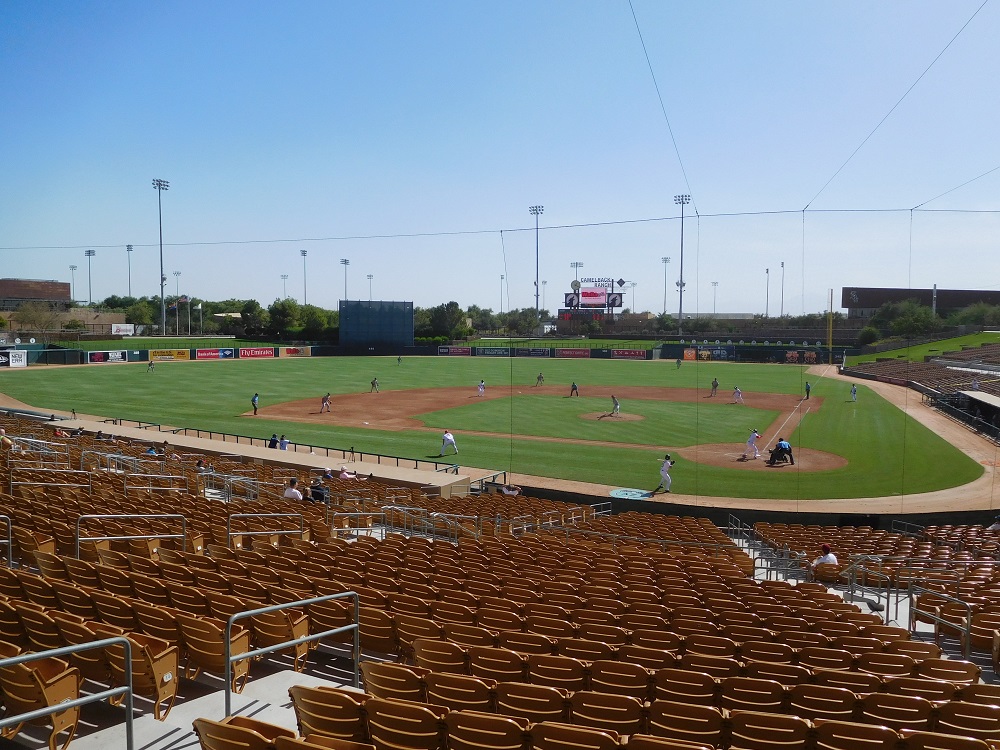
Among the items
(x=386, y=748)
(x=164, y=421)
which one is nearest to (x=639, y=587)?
(x=386, y=748)

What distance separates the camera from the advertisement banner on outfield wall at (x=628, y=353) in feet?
233

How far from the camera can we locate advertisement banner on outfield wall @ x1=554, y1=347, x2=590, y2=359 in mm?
74750

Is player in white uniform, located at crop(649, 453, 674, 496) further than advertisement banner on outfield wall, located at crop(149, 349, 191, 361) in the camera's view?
No

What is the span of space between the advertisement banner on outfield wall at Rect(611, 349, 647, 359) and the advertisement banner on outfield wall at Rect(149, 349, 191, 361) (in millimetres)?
48760

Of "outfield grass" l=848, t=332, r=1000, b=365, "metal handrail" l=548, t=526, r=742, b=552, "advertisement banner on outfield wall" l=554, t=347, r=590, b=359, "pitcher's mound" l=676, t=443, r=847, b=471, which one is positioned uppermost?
"outfield grass" l=848, t=332, r=1000, b=365

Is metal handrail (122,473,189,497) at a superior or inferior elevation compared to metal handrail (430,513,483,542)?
superior

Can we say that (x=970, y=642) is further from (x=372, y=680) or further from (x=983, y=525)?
(x=983, y=525)

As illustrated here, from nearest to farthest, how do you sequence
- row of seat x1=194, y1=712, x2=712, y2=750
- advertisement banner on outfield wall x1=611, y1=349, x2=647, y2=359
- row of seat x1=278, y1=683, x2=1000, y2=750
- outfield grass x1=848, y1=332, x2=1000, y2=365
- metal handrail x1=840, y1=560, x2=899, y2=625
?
row of seat x1=194, y1=712, x2=712, y2=750 → row of seat x1=278, y1=683, x2=1000, y2=750 → metal handrail x1=840, y1=560, x2=899, y2=625 → outfield grass x1=848, y1=332, x2=1000, y2=365 → advertisement banner on outfield wall x1=611, y1=349, x2=647, y2=359

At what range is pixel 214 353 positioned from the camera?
86000 millimetres

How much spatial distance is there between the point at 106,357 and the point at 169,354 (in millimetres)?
6453

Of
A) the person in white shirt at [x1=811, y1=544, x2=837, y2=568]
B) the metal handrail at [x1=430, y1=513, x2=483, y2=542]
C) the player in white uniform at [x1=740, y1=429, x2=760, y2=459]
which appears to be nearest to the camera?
the person in white shirt at [x1=811, y1=544, x2=837, y2=568]

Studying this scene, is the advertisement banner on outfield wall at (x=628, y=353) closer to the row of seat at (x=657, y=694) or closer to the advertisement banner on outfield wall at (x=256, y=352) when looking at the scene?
the advertisement banner on outfield wall at (x=256, y=352)

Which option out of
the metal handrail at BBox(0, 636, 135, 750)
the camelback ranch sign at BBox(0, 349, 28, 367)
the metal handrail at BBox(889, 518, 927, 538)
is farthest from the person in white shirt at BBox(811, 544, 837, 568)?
the camelback ranch sign at BBox(0, 349, 28, 367)

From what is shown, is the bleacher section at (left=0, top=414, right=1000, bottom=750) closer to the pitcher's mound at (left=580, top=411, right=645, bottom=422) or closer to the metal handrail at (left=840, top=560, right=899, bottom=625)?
the metal handrail at (left=840, top=560, right=899, bottom=625)
